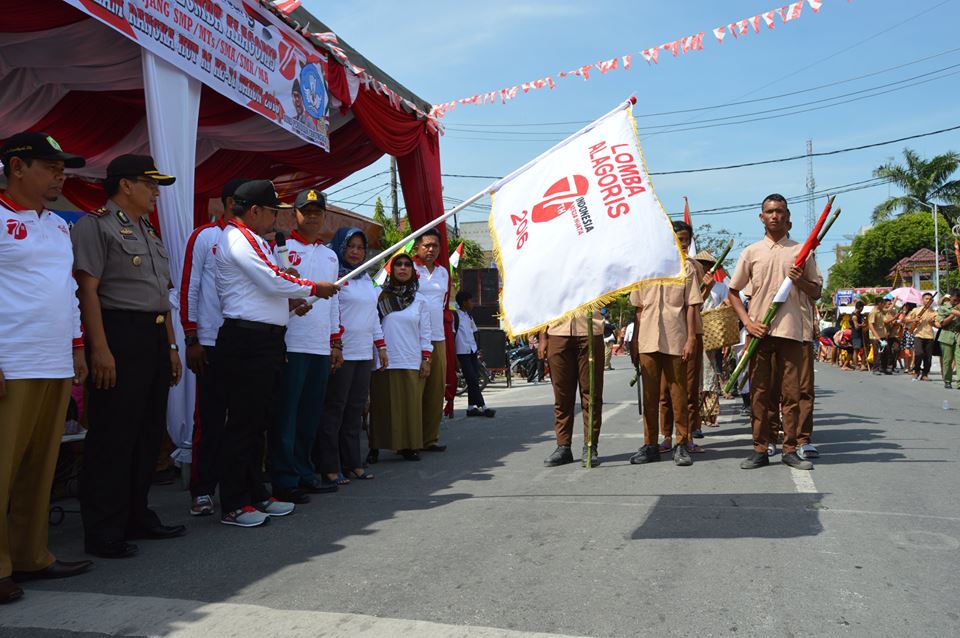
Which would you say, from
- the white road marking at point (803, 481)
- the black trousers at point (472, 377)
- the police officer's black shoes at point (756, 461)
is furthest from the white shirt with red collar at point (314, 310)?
the black trousers at point (472, 377)

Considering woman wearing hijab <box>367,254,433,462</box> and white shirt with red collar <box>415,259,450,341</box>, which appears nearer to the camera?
woman wearing hijab <box>367,254,433,462</box>

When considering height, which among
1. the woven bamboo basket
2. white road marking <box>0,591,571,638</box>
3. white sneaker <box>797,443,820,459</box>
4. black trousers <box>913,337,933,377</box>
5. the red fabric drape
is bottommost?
white road marking <box>0,591,571,638</box>

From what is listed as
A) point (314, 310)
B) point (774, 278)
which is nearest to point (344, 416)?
point (314, 310)

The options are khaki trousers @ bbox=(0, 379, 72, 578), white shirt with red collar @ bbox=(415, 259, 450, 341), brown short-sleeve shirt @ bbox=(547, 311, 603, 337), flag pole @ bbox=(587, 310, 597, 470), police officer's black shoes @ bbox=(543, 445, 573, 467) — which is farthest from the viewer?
white shirt with red collar @ bbox=(415, 259, 450, 341)

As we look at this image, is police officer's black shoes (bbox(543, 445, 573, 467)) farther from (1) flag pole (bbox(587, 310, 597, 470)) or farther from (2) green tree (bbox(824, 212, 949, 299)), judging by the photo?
(2) green tree (bbox(824, 212, 949, 299))

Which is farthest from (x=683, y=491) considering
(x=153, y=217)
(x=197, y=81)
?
(x=197, y=81)

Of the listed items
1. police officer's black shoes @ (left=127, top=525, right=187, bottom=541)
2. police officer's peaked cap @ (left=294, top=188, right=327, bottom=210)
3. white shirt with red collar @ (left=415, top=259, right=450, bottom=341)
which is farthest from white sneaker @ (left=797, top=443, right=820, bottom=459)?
police officer's black shoes @ (left=127, top=525, right=187, bottom=541)

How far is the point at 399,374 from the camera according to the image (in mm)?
7023

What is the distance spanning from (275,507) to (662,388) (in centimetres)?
320

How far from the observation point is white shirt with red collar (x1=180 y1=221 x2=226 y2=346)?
4883mm

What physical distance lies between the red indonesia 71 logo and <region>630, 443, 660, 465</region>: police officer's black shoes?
2.31 metres

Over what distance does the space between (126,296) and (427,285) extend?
4.01 meters

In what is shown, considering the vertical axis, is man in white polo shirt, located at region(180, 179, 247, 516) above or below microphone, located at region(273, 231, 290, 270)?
below

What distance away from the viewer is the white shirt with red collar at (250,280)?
4.48 metres
